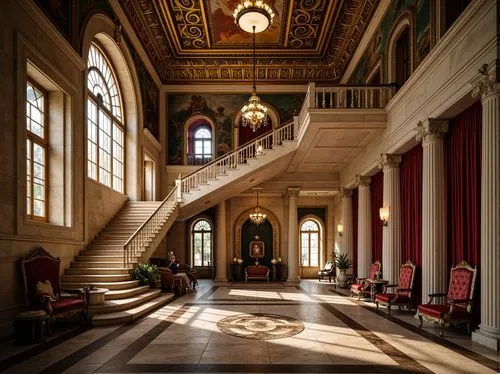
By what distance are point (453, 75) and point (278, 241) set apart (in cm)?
1411

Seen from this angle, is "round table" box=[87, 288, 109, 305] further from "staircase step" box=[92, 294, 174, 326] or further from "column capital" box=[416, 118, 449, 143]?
"column capital" box=[416, 118, 449, 143]

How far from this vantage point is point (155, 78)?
1780cm

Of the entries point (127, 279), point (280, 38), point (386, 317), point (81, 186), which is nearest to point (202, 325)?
point (127, 279)

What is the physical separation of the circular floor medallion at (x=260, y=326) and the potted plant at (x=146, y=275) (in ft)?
10.5

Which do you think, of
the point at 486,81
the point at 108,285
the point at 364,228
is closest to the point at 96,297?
the point at 108,285

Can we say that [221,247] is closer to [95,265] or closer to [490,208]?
[95,265]

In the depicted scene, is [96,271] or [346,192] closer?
[96,271]

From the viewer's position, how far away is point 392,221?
11180 mm

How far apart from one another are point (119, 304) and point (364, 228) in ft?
27.5

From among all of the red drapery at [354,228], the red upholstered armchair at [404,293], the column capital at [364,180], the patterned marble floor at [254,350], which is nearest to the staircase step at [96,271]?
the patterned marble floor at [254,350]

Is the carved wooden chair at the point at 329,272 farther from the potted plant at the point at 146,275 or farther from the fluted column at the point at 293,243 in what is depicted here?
the potted plant at the point at 146,275

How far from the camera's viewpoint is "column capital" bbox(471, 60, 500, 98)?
6.06m

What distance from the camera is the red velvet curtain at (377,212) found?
13.2 m

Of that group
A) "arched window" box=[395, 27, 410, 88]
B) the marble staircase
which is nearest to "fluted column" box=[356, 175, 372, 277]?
"arched window" box=[395, 27, 410, 88]
